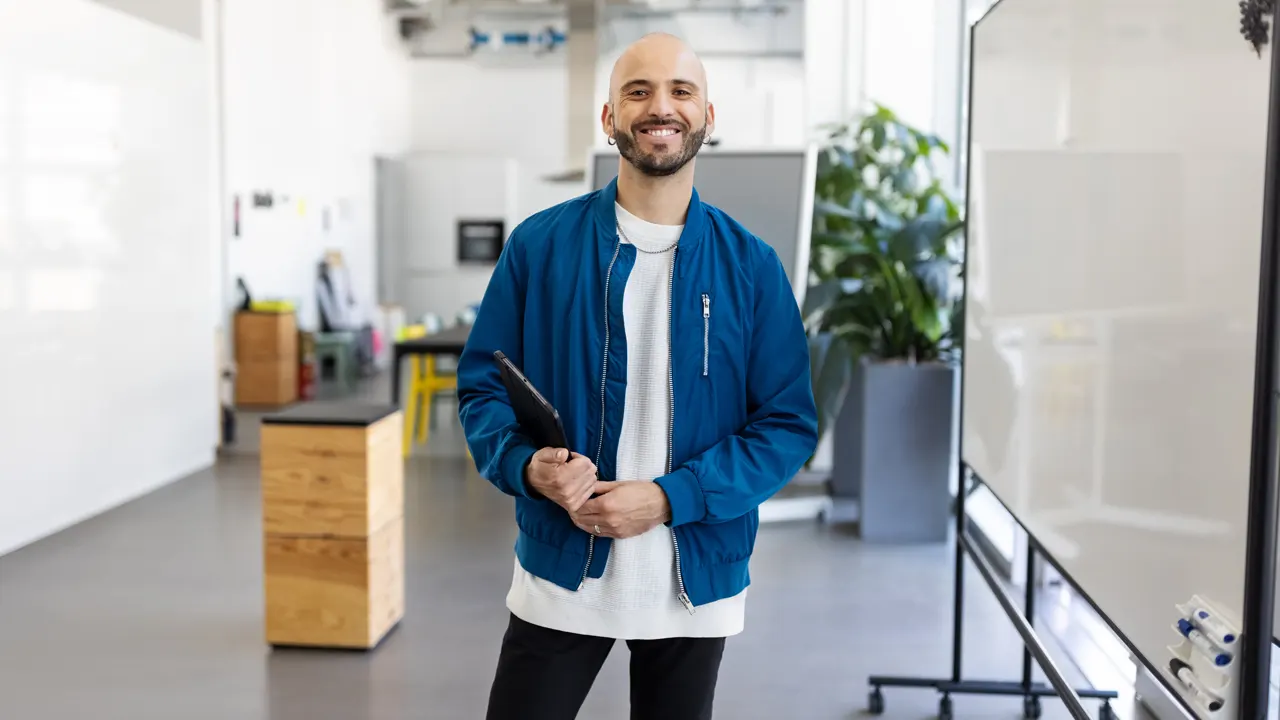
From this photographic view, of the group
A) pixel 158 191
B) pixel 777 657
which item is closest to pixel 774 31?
pixel 158 191

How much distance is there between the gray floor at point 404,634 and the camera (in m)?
3.06

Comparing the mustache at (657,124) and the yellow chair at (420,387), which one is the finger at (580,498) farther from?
→ the yellow chair at (420,387)

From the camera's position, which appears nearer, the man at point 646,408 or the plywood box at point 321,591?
the man at point 646,408

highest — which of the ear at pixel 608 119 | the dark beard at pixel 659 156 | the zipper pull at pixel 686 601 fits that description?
the ear at pixel 608 119

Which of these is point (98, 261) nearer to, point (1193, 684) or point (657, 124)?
point (657, 124)

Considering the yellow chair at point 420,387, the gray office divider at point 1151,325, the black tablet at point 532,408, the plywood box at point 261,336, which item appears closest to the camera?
the gray office divider at point 1151,325

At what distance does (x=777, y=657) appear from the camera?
3.43 meters

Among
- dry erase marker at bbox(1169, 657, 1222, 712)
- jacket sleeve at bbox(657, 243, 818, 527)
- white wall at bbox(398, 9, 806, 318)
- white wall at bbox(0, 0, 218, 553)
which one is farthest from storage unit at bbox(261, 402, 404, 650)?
white wall at bbox(398, 9, 806, 318)

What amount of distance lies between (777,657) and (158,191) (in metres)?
4.27

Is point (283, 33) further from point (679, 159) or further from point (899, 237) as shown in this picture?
point (679, 159)

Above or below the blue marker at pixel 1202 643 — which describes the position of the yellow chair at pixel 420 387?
below

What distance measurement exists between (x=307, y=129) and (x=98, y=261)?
4439 mm

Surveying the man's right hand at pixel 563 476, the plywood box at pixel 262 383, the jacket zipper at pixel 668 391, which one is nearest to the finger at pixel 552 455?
the man's right hand at pixel 563 476

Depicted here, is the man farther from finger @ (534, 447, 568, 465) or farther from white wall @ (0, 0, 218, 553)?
white wall @ (0, 0, 218, 553)
